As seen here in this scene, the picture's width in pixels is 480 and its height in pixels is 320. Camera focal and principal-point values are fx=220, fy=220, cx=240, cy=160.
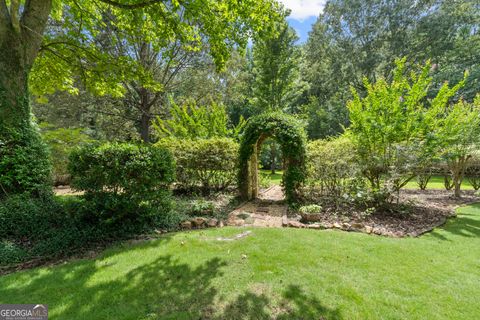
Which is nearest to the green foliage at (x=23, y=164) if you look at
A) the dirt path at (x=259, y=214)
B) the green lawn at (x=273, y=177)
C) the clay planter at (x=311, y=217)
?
the dirt path at (x=259, y=214)

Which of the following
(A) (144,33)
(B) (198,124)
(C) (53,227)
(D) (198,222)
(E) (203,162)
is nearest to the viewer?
(C) (53,227)

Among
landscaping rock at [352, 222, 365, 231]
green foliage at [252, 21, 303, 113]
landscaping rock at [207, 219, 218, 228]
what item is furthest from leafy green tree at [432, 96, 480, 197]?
green foliage at [252, 21, 303, 113]

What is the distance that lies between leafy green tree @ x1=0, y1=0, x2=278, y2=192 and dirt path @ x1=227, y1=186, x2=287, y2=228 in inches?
149

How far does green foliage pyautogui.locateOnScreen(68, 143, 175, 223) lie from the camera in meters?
3.76

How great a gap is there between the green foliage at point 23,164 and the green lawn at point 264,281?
2.17 meters

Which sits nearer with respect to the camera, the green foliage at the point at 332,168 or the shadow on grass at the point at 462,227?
the shadow on grass at the point at 462,227

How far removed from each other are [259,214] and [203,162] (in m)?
2.56

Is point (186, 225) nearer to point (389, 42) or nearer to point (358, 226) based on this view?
point (358, 226)

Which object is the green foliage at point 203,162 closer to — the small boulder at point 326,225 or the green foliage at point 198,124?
the small boulder at point 326,225

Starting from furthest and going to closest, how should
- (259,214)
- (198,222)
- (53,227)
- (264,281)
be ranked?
(259,214)
(198,222)
(53,227)
(264,281)

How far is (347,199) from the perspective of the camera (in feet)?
18.4

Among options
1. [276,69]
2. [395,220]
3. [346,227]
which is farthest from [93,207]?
[276,69]

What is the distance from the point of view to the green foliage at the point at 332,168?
5918 millimetres

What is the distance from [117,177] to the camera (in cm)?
380
